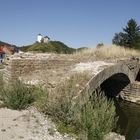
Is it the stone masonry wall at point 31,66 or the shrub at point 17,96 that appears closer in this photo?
the shrub at point 17,96

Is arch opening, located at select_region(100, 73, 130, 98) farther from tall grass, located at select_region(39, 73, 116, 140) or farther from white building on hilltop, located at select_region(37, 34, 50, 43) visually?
white building on hilltop, located at select_region(37, 34, 50, 43)

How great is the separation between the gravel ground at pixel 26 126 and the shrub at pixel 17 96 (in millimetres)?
375

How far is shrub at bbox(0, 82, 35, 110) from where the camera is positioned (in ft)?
31.7

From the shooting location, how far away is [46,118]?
29.2ft

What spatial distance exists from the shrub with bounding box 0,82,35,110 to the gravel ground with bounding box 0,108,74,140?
0.37 meters

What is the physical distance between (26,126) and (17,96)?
1.99 meters

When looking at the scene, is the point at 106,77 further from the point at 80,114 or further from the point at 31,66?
the point at 80,114

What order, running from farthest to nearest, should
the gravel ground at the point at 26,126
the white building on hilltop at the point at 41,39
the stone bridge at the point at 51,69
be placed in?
the white building on hilltop at the point at 41,39 < the stone bridge at the point at 51,69 < the gravel ground at the point at 26,126

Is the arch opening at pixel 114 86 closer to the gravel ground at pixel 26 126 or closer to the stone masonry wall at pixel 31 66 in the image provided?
the stone masonry wall at pixel 31 66

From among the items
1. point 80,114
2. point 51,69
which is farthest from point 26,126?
point 51,69

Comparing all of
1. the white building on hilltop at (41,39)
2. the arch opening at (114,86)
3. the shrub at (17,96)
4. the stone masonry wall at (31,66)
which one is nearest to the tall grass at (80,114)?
the shrub at (17,96)

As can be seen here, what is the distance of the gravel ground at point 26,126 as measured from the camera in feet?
24.3

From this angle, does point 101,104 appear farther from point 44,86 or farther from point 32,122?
point 44,86

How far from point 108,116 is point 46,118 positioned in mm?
1729
